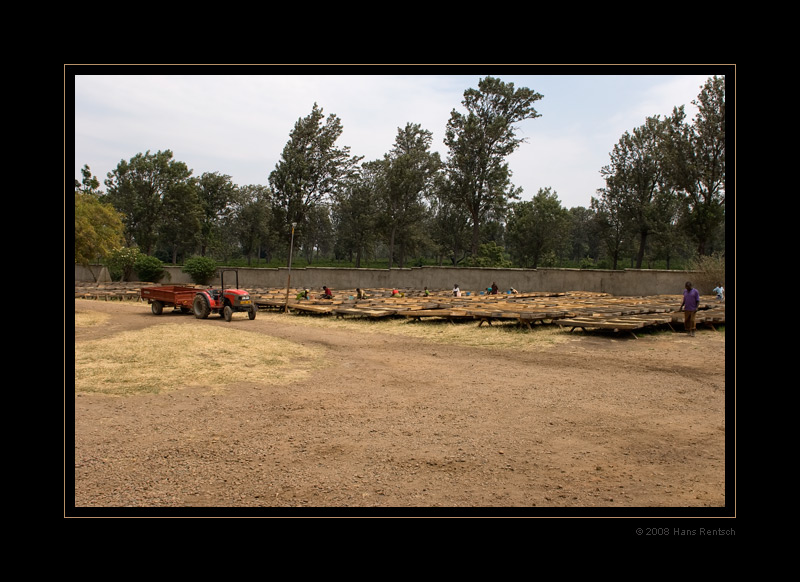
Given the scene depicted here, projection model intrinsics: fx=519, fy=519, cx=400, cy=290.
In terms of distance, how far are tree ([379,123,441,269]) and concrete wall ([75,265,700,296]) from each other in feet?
32.9

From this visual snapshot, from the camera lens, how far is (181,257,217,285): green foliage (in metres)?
37.3

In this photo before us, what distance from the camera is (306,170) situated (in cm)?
4719

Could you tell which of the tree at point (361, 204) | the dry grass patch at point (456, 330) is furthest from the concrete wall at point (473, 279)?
the dry grass patch at point (456, 330)

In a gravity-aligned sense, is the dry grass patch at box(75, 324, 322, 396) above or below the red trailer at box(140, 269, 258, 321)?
below

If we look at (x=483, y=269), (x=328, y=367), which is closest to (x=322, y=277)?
(x=483, y=269)

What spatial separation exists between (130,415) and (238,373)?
2.86 m

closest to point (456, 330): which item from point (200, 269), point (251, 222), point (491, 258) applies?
point (491, 258)

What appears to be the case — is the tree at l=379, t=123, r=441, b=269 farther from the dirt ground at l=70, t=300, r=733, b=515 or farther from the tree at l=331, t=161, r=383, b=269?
the dirt ground at l=70, t=300, r=733, b=515

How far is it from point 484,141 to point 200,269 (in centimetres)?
2666

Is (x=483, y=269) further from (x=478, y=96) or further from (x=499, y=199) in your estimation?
(x=478, y=96)

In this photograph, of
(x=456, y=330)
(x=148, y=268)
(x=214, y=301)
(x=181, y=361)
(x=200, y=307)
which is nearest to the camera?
(x=181, y=361)

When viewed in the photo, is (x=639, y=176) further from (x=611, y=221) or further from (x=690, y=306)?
(x=690, y=306)

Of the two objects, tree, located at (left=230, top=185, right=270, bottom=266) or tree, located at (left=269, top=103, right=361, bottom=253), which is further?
tree, located at (left=230, top=185, right=270, bottom=266)

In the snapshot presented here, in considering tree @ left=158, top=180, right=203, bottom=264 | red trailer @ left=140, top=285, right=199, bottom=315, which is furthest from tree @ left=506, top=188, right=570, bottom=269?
red trailer @ left=140, top=285, right=199, bottom=315
